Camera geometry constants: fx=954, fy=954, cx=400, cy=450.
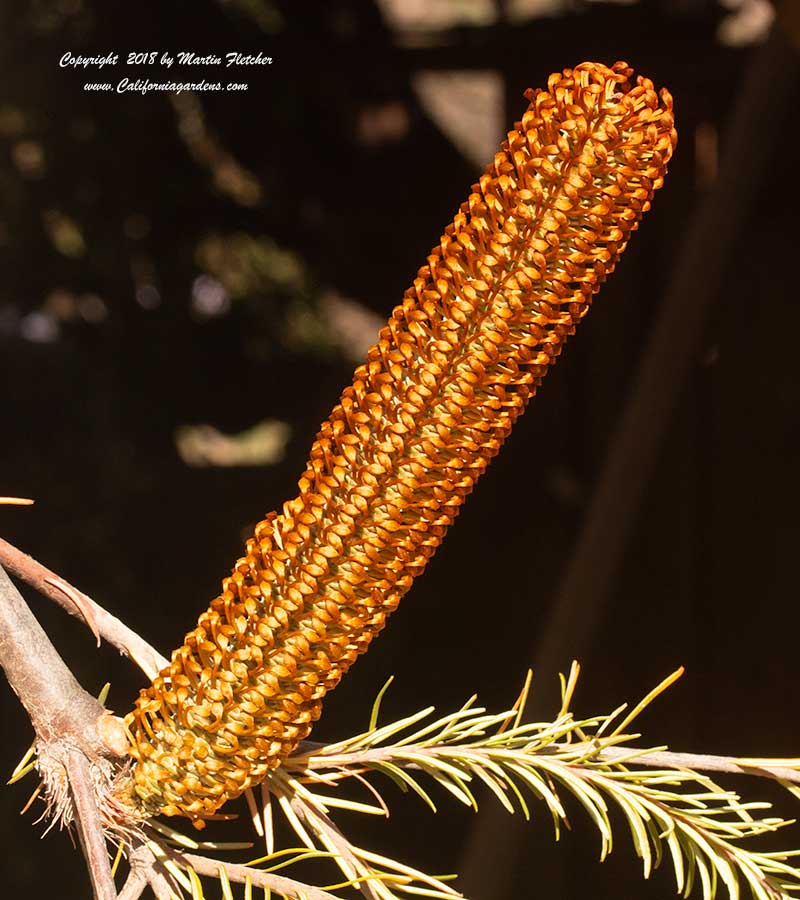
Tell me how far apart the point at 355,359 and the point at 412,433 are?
1.72ft

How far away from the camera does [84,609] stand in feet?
0.68

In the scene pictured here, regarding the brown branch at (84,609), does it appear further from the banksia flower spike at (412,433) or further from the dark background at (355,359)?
the dark background at (355,359)

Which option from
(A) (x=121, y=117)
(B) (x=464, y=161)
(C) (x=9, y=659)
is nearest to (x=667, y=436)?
(B) (x=464, y=161)

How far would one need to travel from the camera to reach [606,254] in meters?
0.17

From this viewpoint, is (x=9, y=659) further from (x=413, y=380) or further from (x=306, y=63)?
(x=306, y=63)

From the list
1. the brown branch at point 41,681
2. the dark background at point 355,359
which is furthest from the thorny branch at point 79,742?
the dark background at point 355,359

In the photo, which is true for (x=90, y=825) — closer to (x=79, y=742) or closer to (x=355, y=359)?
(x=79, y=742)

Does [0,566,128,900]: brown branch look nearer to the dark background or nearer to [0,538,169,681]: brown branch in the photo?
[0,538,169,681]: brown branch

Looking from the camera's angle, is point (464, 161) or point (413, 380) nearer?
point (413, 380)

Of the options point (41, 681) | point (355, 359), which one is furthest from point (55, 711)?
point (355, 359)

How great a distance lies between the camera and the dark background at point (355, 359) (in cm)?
46

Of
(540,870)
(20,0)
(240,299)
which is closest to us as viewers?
(20,0)

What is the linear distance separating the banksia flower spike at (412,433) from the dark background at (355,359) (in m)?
0.23

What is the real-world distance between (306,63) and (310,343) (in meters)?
0.19
